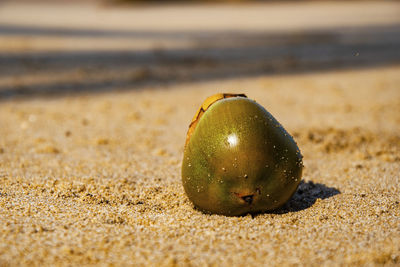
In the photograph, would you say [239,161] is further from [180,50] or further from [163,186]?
[180,50]

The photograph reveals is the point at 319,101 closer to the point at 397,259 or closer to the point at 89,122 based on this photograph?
the point at 89,122

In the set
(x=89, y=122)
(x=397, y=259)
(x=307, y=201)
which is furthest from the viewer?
(x=89, y=122)

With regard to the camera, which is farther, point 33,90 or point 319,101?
point 33,90

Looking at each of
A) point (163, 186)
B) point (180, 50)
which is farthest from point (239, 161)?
point (180, 50)

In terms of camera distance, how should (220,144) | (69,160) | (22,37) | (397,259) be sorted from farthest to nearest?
(22,37)
(69,160)
(220,144)
(397,259)

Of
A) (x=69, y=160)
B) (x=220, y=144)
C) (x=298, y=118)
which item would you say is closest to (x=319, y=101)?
(x=298, y=118)
